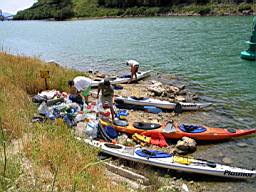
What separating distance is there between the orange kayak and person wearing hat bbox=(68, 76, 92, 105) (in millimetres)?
2249

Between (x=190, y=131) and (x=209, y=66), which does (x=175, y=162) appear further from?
(x=209, y=66)

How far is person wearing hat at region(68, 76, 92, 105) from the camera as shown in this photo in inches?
538

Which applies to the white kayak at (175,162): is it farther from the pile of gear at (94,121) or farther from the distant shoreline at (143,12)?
the distant shoreline at (143,12)

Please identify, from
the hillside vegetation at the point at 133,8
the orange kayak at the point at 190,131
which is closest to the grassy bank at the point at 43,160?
the orange kayak at the point at 190,131

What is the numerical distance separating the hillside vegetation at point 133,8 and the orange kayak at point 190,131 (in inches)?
2548

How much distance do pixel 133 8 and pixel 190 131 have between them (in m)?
93.5

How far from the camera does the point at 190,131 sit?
11.9m

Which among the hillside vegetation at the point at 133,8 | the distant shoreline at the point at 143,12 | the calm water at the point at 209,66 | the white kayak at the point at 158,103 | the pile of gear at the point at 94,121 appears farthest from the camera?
the hillside vegetation at the point at 133,8

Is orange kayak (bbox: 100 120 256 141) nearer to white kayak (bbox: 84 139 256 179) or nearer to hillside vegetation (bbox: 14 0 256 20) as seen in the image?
white kayak (bbox: 84 139 256 179)

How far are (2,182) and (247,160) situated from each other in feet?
26.2

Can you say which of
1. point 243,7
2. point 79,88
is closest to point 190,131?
point 79,88

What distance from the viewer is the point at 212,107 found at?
15.3 meters

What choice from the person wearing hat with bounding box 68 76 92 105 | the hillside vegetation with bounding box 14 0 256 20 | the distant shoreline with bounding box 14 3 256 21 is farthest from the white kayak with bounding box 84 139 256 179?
the hillside vegetation with bounding box 14 0 256 20

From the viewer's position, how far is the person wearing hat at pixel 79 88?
1367 centimetres
